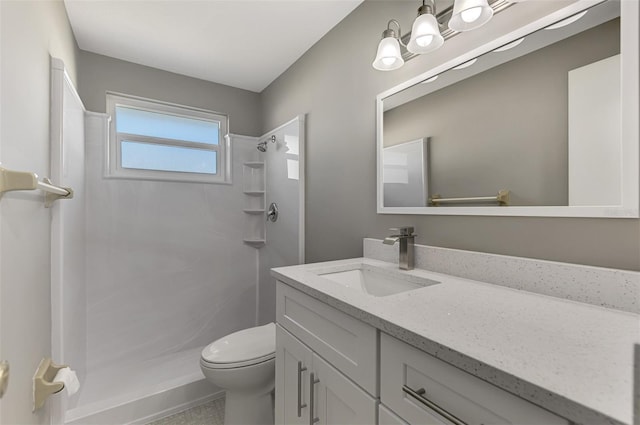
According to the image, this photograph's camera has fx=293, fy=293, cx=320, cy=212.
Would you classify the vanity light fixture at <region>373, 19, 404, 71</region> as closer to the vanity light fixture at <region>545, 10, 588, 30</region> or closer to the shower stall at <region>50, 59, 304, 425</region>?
the vanity light fixture at <region>545, 10, 588, 30</region>

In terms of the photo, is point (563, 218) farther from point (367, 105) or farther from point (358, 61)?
point (358, 61)

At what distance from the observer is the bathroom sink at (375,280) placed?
117cm

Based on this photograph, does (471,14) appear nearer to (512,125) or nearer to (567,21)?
(567,21)

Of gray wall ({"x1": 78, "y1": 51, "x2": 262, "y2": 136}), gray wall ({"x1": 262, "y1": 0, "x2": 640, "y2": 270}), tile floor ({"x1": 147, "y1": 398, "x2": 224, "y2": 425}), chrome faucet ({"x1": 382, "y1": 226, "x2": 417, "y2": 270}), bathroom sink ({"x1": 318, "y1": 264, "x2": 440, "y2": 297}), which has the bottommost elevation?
tile floor ({"x1": 147, "y1": 398, "x2": 224, "y2": 425})

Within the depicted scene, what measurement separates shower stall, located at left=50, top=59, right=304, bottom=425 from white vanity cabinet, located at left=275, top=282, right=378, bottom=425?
0.98 m

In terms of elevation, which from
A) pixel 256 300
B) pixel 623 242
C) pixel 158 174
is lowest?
pixel 256 300

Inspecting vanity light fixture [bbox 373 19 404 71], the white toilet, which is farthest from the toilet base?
vanity light fixture [bbox 373 19 404 71]

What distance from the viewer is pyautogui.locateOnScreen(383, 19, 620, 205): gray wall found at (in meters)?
0.89

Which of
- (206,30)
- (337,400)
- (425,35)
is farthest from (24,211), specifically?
(425,35)

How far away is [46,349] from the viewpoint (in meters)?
1.28

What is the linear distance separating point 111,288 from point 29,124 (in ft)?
4.86

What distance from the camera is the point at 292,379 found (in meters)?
1.10

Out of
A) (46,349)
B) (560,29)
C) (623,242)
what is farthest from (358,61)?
(46,349)

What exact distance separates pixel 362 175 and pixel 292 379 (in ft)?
3.41
